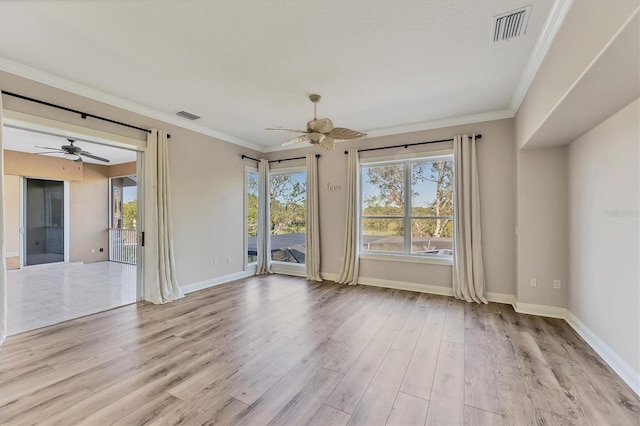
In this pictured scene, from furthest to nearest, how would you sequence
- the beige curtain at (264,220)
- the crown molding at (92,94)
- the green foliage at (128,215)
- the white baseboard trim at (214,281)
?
the green foliage at (128,215)
the beige curtain at (264,220)
the white baseboard trim at (214,281)
the crown molding at (92,94)

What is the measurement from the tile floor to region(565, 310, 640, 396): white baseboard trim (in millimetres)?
5610

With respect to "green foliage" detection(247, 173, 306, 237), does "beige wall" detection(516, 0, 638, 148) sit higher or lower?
higher

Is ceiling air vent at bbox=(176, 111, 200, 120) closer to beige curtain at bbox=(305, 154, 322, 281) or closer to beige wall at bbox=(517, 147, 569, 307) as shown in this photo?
beige curtain at bbox=(305, 154, 322, 281)

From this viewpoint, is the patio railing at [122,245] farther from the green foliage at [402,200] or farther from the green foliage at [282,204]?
the green foliage at [402,200]

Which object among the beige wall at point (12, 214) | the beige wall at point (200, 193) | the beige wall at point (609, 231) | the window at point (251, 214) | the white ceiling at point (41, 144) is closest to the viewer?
the beige wall at point (609, 231)

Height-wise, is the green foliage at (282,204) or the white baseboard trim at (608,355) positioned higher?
the green foliage at (282,204)

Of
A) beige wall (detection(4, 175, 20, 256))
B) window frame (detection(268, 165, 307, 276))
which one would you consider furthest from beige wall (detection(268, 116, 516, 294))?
beige wall (detection(4, 175, 20, 256))

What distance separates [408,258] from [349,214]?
1.32m

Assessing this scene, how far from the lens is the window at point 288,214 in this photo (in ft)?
20.1

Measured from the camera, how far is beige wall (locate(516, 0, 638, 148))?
146 centimetres

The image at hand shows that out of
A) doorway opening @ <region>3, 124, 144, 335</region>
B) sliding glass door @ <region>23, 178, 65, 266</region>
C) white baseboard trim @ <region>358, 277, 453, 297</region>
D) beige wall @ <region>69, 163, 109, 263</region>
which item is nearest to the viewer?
white baseboard trim @ <region>358, 277, 453, 297</region>

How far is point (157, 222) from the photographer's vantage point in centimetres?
410

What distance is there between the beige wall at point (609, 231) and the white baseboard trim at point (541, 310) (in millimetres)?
258

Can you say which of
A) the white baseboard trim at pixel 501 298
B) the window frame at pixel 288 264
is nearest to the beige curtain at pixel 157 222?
the window frame at pixel 288 264
